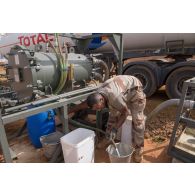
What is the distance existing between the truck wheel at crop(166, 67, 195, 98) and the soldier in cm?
271

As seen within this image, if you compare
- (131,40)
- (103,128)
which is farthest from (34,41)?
(103,128)

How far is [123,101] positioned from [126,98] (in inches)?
8.6

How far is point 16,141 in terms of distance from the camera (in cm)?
336

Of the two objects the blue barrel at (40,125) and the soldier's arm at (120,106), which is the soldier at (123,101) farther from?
the blue barrel at (40,125)

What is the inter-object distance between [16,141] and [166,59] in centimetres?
493

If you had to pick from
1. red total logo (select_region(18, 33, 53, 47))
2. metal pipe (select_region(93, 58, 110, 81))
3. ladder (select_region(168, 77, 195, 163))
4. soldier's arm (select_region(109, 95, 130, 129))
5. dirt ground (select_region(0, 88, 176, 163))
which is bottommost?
dirt ground (select_region(0, 88, 176, 163))

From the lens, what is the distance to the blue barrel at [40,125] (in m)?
2.88

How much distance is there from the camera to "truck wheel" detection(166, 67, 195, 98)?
15.5 feet

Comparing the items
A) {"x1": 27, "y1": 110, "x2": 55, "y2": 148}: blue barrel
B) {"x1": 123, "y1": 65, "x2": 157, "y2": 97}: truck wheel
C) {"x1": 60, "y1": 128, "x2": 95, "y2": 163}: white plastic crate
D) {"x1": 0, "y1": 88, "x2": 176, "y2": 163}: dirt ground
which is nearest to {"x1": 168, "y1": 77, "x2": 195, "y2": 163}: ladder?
{"x1": 0, "y1": 88, "x2": 176, "y2": 163}: dirt ground

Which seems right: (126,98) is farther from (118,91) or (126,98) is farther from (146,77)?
(146,77)

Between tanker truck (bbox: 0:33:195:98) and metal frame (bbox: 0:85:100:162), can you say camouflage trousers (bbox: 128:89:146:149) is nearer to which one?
metal frame (bbox: 0:85:100:162)

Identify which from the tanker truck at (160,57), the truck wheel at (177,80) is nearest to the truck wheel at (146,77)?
the tanker truck at (160,57)

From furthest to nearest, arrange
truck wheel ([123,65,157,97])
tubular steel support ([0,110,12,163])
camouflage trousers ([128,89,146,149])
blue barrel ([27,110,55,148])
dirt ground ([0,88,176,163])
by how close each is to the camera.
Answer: truck wheel ([123,65,157,97]) → blue barrel ([27,110,55,148]) → dirt ground ([0,88,176,163]) → camouflage trousers ([128,89,146,149]) → tubular steel support ([0,110,12,163])

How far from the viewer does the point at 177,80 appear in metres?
4.88
